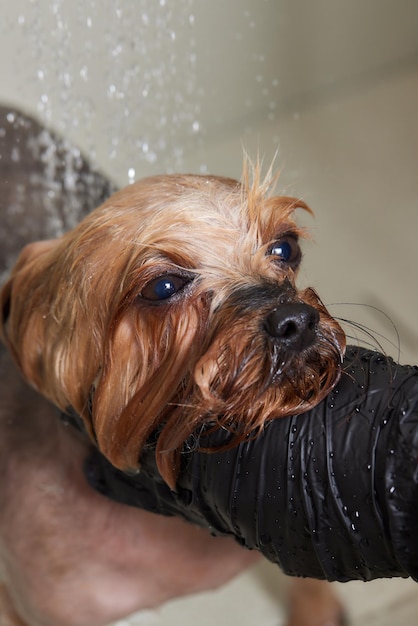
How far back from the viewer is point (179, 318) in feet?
3.27

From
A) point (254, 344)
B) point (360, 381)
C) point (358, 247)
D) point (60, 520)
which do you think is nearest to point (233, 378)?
point (254, 344)

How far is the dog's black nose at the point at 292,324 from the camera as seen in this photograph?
886 mm

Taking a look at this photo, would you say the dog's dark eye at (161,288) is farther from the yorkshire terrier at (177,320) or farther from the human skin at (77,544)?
the human skin at (77,544)

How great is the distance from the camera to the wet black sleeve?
2.70 ft

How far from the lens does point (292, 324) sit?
34.9 inches

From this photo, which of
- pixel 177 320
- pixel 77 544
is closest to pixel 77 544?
pixel 77 544

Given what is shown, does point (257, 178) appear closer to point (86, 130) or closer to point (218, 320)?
point (218, 320)

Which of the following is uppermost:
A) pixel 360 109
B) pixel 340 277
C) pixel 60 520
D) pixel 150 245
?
pixel 360 109

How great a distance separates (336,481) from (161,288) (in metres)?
0.32

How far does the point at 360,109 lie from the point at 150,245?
1.89 m

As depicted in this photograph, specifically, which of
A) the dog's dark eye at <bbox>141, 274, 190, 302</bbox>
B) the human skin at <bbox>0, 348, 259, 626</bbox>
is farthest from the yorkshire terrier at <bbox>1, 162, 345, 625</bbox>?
the human skin at <bbox>0, 348, 259, 626</bbox>

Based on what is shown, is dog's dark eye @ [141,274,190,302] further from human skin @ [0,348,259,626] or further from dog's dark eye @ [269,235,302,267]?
human skin @ [0,348,259,626]

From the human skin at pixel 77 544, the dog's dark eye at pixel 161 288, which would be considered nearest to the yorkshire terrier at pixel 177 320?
the dog's dark eye at pixel 161 288

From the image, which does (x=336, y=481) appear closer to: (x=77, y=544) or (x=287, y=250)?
(x=287, y=250)
